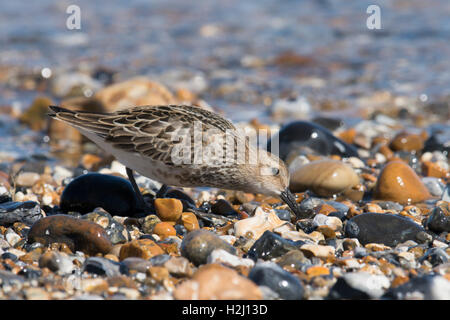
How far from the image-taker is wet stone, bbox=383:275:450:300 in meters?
4.34

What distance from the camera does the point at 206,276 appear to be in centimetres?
445

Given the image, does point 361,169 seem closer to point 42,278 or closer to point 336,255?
point 336,255

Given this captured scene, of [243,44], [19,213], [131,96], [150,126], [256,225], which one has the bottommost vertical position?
[256,225]

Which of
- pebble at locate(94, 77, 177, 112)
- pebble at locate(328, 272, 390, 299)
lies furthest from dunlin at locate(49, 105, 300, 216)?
pebble at locate(94, 77, 177, 112)

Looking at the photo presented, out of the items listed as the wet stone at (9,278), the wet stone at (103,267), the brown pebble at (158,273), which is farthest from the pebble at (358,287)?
the wet stone at (9,278)

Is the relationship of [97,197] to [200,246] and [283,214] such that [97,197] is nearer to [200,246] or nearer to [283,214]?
[200,246]

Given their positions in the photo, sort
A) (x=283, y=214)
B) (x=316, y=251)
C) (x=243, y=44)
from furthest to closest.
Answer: (x=243, y=44) < (x=283, y=214) < (x=316, y=251)

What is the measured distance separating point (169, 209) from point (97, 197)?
0.82 meters

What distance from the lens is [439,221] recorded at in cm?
587

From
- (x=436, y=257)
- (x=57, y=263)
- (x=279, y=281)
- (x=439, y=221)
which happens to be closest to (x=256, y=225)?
(x=279, y=281)

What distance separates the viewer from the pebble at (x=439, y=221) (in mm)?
5848

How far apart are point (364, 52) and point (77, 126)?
36.1 ft

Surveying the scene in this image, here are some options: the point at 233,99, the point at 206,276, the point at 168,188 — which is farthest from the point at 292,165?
the point at 233,99

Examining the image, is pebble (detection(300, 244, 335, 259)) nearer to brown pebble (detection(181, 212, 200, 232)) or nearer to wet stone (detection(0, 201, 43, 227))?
brown pebble (detection(181, 212, 200, 232))
